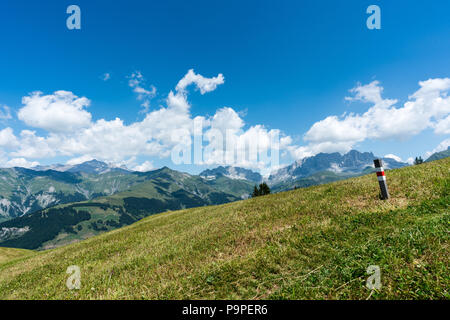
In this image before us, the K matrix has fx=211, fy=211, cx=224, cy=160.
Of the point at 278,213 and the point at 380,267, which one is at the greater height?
the point at 278,213

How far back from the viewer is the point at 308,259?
6309 mm

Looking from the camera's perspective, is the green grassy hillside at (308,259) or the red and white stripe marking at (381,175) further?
the red and white stripe marking at (381,175)

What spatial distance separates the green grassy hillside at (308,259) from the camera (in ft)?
16.0

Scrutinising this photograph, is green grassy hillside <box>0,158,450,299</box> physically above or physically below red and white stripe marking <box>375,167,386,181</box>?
below

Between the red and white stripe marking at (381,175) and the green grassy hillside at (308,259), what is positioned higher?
the red and white stripe marking at (381,175)

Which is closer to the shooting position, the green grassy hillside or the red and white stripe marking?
the green grassy hillside

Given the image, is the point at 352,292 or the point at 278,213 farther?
the point at 278,213

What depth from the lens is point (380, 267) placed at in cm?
509

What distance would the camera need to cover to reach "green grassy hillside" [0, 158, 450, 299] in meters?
4.89

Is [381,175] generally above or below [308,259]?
above
